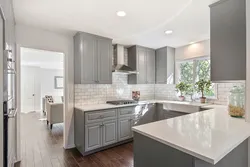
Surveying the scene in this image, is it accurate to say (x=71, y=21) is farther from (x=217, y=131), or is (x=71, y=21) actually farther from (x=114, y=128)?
(x=217, y=131)

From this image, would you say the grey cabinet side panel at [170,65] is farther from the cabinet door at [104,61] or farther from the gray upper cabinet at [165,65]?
the cabinet door at [104,61]

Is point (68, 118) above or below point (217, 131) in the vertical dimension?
below

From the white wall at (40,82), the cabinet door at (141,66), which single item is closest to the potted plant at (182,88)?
the cabinet door at (141,66)

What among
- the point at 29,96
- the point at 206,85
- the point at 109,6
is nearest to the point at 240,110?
the point at 206,85

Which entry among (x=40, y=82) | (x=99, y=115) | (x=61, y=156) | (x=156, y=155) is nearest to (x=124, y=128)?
(x=99, y=115)

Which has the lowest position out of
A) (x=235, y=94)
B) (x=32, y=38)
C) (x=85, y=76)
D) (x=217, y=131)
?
(x=217, y=131)

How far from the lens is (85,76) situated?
2.92 metres

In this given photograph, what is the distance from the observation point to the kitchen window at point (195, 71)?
3564 millimetres

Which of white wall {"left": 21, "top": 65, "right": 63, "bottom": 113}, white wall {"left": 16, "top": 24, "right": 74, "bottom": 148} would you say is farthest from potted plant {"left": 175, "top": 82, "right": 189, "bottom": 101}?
white wall {"left": 21, "top": 65, "right": 63, "bottom": 113}

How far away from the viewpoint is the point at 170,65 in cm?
420

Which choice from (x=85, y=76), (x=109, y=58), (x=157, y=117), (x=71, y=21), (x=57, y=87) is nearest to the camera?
(x=71, y=21)

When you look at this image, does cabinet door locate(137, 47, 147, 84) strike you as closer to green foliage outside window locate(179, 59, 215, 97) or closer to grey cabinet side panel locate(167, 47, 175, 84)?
grey cabinet side panel locate(167, 47, 175, 84)

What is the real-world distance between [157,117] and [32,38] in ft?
11.1

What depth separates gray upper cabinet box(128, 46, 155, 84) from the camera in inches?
157
